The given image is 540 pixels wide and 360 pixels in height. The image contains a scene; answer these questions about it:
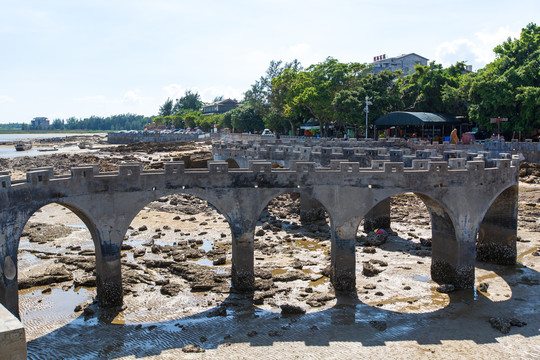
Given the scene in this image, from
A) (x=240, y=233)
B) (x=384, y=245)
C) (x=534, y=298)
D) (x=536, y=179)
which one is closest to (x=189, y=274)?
(x=240, y=233)

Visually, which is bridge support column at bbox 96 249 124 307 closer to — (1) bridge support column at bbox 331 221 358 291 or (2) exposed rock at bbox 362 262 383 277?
(1) bridge support column at bbox 331 221 358 291

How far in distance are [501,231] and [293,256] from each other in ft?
42.1

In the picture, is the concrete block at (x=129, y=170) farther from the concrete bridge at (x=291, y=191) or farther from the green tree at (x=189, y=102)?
the green tree at (x=189, y=102)

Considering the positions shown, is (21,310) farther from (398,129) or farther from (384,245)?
(398,129)

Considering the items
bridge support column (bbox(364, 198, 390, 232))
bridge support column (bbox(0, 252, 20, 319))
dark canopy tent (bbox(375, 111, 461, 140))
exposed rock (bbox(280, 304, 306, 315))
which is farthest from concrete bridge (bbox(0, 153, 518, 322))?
dark canopy tent (bbox(375, 111, 461, 140))

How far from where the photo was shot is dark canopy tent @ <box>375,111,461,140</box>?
57.6 meters

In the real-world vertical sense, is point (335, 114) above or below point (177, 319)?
above

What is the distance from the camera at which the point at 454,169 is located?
2481cm

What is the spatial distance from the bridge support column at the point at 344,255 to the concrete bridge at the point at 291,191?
0.17 ft

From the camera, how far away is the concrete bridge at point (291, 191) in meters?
22.1

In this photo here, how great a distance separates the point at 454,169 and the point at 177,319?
15.9 m

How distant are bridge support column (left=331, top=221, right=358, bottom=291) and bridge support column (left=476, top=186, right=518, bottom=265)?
10.1m

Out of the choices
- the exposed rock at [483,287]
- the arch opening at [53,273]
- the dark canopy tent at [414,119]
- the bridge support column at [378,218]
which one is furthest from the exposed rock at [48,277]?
the dark canopy tent at [414,119]

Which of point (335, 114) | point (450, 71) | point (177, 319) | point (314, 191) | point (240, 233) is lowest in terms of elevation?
point (177, 319)
